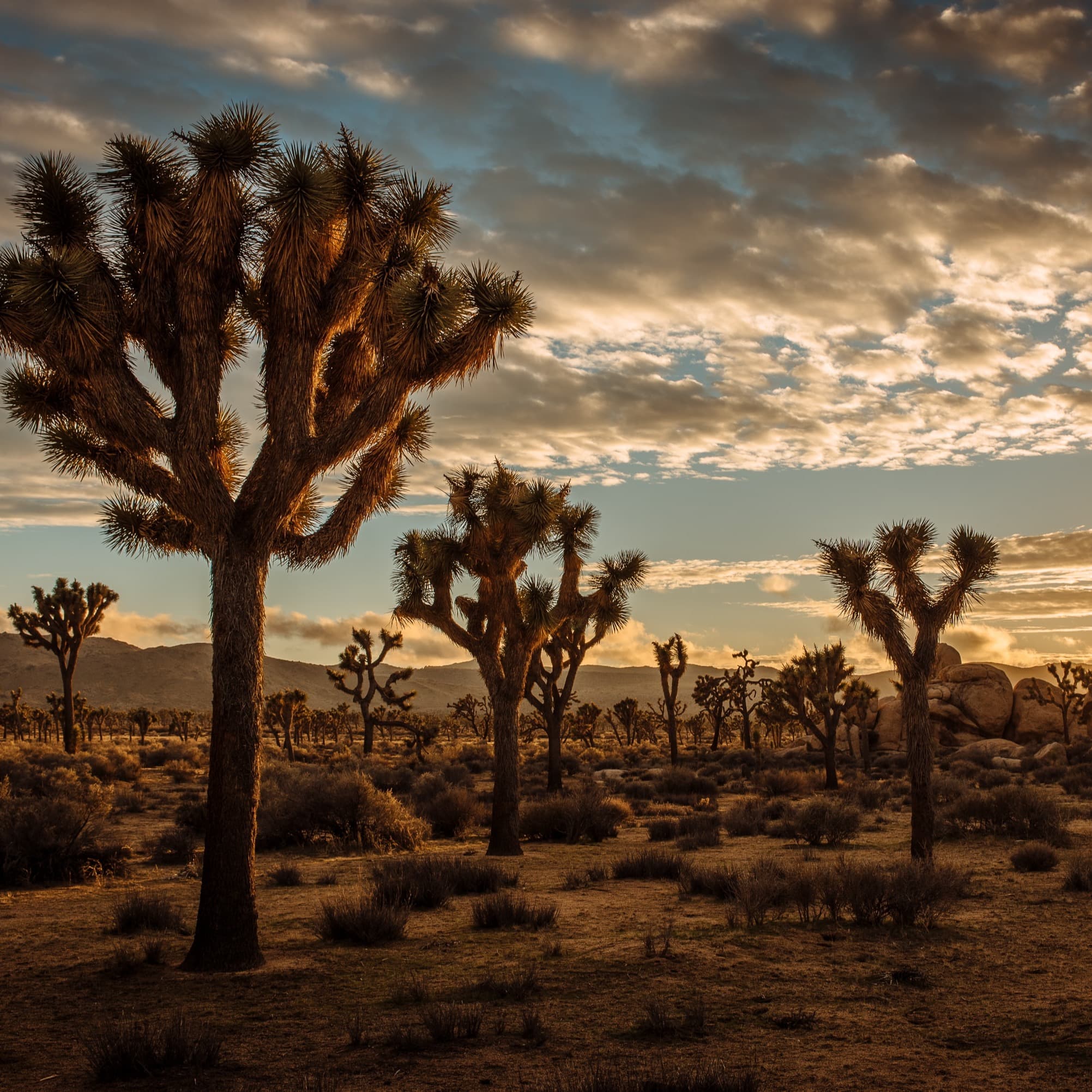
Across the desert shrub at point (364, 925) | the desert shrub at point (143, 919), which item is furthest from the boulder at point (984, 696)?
the desert shrub at point (143, 919)

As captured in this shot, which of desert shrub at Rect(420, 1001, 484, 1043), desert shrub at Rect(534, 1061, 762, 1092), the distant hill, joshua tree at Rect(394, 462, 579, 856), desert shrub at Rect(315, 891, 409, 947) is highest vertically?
joshua tree at Rect(394, 462, 579, 856)

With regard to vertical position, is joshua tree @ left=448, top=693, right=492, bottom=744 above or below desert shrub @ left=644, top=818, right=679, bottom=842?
below

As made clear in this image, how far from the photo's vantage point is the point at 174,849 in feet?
51.5

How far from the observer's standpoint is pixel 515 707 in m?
17.1

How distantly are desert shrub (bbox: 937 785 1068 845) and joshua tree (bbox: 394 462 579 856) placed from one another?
28.7 feet

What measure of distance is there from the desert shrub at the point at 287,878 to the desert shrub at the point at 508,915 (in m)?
3.61

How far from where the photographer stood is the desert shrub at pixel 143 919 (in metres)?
10.1

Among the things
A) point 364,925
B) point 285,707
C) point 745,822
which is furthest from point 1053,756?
point 285,707

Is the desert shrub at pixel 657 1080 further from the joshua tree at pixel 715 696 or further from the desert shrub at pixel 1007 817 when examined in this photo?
the joshua tree at pixel 715 696

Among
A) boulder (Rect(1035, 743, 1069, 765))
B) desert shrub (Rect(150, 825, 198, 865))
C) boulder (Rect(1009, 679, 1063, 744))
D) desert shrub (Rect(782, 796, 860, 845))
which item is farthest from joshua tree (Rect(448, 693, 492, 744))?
desert shrub (Rect(150, 825, 198, 865))

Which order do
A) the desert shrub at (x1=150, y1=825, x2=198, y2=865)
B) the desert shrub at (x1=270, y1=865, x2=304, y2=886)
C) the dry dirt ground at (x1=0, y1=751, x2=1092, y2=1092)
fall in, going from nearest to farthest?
the dry dirt ground at (x1=0, y1=751, x2=1092, y2=1092) < the desert shrub at (x1=270, y1=865, x2=304, y2=886) < the desert shrub at (x1=150, y1=825, x2=198, y2=865)

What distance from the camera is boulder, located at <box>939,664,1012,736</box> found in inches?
1845

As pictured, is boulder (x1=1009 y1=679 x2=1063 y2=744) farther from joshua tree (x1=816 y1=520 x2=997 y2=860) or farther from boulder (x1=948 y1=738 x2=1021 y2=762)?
joshua tree (x1=816 y1=520 x2=997 y2=860)

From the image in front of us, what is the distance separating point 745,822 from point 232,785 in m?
13.7
